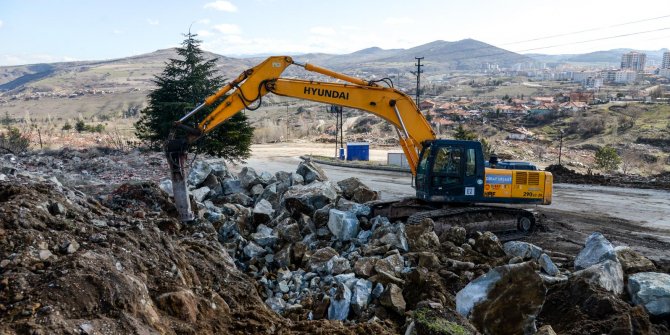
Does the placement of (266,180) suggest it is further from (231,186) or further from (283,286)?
(283,286)

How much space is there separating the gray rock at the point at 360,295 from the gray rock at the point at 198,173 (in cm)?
712

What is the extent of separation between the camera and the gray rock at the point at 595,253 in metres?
8.41

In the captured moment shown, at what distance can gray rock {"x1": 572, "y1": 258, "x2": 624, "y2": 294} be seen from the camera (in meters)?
7.34

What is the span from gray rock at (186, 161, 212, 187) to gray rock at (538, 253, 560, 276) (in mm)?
8663

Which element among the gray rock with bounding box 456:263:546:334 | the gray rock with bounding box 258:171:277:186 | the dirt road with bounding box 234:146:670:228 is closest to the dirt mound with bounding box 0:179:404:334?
the gray rock with bounding box 456:263:546:334

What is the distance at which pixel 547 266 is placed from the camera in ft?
28.3

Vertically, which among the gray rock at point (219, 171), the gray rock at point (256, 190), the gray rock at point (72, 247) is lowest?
the gray rock at point (256, 190)

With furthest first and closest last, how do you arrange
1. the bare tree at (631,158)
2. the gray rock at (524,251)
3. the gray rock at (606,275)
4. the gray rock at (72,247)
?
the bare tree at (631,158) → the gray rock at (524,251) → the gray rock at (606,275) → the gray rock at (72,247)

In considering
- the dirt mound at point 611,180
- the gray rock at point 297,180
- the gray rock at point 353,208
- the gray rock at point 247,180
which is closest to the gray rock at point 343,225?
the gray rock at point 353,208

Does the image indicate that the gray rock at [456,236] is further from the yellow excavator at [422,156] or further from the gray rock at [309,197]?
the gray rock at [309,197]

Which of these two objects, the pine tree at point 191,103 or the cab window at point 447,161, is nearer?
the cab window at point 447,161

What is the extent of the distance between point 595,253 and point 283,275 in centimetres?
528

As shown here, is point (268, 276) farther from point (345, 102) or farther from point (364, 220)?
point (345, 102)

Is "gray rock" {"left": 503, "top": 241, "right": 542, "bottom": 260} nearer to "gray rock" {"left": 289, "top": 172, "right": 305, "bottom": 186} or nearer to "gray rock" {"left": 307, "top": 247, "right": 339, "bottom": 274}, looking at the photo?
"gray rock" {"left": 307, "top": 247, "right": 339, "bottom": 274}
